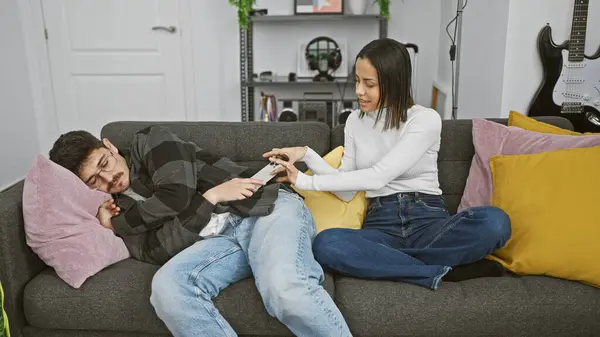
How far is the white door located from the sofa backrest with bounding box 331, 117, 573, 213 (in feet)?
8.40

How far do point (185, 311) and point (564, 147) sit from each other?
4.11 feet

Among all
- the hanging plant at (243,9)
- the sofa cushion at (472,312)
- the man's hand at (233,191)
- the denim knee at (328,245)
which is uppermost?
the hanging plant at (243,9)

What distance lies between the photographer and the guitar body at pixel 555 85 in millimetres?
2514

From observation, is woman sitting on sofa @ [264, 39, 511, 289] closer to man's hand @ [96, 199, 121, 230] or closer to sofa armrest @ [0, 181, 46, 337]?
man's hand @ [96, 199, 121, 230]

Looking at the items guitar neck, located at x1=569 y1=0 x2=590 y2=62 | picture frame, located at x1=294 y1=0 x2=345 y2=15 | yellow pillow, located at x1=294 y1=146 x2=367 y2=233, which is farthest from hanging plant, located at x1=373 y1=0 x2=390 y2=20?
yellow pillow, located at x1=294 y1=146 x2=367 y2=233

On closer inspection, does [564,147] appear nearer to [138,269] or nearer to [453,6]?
[138,269]

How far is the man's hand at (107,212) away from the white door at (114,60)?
8.06 feet

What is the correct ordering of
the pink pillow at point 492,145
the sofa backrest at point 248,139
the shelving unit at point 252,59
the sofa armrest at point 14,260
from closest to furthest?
1. the sofa armrest at point 14,260
2. the pink pillow at point 492,145
3. the sofa backrest at point 248,139
4. the shelving unit at point 252,59

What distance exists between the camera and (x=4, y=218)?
4.99 feet

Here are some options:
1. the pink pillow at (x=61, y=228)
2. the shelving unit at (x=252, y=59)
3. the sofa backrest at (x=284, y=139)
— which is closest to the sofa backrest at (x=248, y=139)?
the sofa backrest at (x=284, y=139)

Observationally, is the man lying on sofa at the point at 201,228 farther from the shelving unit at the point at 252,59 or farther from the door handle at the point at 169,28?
the door handle at the point at 169,28

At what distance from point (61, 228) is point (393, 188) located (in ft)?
3.30

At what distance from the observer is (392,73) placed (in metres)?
1.68

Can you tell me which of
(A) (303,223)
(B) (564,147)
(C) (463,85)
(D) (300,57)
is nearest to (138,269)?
(A) (303,223)
